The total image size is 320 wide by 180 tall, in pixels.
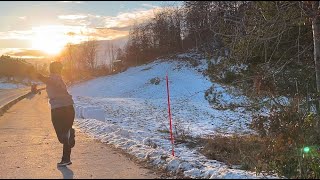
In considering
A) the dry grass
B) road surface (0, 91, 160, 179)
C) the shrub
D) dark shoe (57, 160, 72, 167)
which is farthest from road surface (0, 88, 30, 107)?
the shrub

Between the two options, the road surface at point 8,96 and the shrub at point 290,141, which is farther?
the road surface at point 8,96

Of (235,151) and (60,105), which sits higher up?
(60,105)

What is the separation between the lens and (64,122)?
7883 mm

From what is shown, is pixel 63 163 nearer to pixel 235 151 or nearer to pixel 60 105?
pixel 60 105

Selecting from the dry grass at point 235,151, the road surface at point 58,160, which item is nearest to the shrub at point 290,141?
the dry grass at point 235,151

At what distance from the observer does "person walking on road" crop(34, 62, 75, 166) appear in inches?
308

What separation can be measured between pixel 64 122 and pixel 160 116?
43.5ft

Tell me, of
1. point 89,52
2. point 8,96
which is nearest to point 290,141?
point 8,96

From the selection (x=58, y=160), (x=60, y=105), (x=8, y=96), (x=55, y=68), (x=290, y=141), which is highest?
(x=55, y=68)

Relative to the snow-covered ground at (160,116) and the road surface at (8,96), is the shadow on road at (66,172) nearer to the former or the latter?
the snow-covered ground at (160,116)

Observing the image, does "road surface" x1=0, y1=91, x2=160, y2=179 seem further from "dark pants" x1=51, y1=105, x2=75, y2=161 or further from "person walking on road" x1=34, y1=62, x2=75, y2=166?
"person walking on road" x1=34, y1=62, x2=75, y2=166

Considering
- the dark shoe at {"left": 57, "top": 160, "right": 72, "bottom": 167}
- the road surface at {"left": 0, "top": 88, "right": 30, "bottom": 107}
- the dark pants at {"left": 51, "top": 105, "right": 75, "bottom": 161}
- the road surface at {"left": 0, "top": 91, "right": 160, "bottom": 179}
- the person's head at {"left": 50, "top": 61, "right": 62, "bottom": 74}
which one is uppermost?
the person's head at {"left": 50, "top": 61, "right": 62, "bottom": 74}

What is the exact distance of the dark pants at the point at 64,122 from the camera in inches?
309

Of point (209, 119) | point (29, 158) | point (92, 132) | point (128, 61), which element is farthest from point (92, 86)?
point (29, 158)
